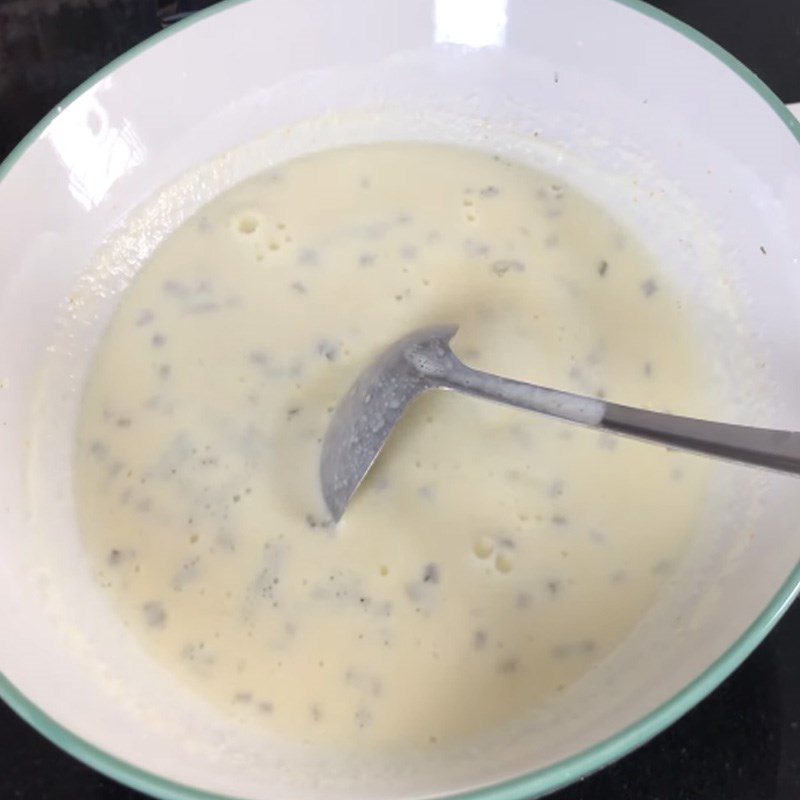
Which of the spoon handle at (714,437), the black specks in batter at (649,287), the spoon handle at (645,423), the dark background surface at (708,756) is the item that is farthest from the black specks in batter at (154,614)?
the black specks in batter at (649,287)

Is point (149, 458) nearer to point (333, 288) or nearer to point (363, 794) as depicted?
point (333, 288)

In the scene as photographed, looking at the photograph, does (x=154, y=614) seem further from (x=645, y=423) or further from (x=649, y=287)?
(x=649, y=287)

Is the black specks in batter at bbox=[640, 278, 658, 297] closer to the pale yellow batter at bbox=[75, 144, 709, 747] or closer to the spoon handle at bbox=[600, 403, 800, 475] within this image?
the pale yellow batter at bbox=[75, 144, 709, 747]

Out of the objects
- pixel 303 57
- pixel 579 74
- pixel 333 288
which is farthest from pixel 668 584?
pixel 303 57

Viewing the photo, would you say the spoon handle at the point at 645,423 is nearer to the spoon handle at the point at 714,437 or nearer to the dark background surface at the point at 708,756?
the spoon handle at the point at 714,437

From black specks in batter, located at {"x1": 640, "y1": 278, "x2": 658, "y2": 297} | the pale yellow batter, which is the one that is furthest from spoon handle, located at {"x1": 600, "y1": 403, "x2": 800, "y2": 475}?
black specks in batter, located at {"x1": 640, "y1": 278, "x2": 658, "y2": 297}

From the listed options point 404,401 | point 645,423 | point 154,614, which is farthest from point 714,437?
point 154,614

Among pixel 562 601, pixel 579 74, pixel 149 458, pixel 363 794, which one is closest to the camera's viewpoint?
pixel 363 794
